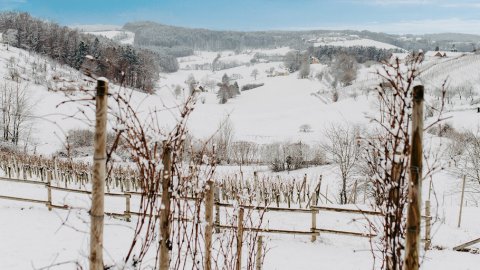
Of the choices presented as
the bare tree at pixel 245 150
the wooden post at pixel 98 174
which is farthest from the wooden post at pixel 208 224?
the bare tree at pixel 245 150

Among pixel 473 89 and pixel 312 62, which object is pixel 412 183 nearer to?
pixel 473 89

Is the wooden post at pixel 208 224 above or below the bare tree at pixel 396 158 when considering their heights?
below

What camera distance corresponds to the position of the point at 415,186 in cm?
194

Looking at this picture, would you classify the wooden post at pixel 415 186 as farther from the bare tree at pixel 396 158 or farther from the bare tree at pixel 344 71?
the bare tree at pixel 344 71

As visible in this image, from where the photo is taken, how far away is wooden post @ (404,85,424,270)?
6.26 feet

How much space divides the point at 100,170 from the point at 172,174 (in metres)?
0.43

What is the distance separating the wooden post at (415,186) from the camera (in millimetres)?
1909

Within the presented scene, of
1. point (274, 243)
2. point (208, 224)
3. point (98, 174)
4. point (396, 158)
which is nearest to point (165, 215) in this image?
point (98, 174)

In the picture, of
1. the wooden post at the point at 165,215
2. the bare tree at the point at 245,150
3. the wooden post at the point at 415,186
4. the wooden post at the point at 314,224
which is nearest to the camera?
the wooden post at the point at 415,186

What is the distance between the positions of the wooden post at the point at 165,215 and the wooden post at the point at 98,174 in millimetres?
344

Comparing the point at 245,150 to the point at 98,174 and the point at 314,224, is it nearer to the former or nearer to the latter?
the point at 314,224

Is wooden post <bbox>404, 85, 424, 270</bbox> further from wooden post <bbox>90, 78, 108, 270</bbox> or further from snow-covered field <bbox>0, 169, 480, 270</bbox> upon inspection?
snow-covered field <bbox>0, 169, 480, 270</bbox>

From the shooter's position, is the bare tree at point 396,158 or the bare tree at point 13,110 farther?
the bare tree at point 13,110

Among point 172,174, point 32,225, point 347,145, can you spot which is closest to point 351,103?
point 347,145
